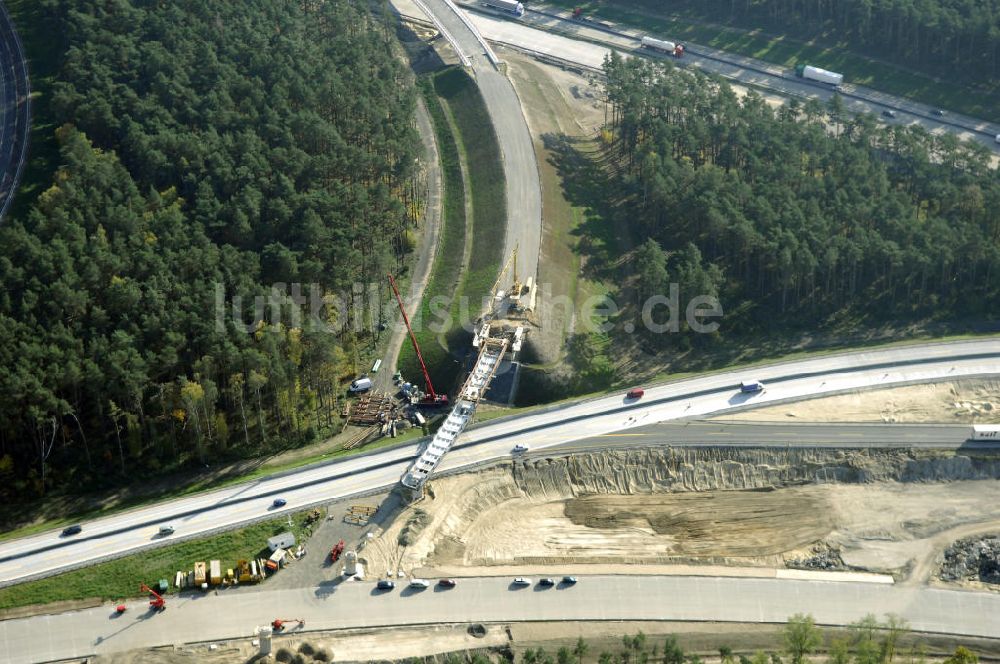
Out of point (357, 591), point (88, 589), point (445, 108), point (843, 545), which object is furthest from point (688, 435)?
point (445, 108)

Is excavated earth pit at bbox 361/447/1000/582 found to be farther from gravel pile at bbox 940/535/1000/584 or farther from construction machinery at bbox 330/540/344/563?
construction machinery at bbox 330/540/344/563

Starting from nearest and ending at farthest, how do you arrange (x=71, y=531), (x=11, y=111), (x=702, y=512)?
(x=71, y=531), (x=702, y=512), (x=11, y=111)

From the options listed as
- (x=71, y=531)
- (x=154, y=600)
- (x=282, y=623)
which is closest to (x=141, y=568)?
(x=154, y=600)

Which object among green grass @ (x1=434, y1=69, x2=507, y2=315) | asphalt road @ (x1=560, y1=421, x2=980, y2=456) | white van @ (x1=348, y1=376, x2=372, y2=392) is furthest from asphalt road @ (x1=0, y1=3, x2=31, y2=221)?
asphalt road @ (x1=560, y1=421, x2=980, y2=456)

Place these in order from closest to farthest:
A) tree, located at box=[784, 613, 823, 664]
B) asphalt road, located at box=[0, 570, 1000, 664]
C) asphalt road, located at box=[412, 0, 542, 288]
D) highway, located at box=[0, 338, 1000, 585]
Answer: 1. tree, located at box=[784, 613, 823, 664]
2. asphalt road, located at box=[0, 570, 1000, 664]
3. highway, located at box=[0, 338, 1000, 585]
4. asphalt road, located at box=[412, 0, 542, 288]

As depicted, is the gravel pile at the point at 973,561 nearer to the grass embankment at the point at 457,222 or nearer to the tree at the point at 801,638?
the tree at the point at 801,638

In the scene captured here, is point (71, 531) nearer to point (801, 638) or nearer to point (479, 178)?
point (801, 638)

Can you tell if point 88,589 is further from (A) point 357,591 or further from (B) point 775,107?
(B) point 775,107
